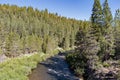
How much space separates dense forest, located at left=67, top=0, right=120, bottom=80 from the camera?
41.4m

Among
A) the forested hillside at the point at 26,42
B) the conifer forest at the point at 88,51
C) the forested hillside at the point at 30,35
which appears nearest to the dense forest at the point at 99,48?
the conifer forest at the point at 88,51

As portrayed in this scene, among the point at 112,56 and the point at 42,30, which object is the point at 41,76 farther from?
the point at 42,30

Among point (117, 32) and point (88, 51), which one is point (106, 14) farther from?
point (88, 51)

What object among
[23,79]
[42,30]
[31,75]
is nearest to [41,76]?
[31,75]

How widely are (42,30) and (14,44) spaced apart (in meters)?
50.1

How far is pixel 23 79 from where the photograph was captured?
118ft

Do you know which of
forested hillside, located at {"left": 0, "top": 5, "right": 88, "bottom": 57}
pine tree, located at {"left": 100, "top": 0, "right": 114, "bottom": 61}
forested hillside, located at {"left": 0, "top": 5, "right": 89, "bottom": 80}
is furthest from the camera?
forested hillside, located at {"left": 0, "top": 5, "right": 88, "bottom": 57}

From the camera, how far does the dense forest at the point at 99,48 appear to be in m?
41.4

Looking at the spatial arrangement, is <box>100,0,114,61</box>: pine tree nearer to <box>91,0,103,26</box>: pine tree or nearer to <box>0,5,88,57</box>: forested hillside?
<box>91,0,103,26</box>: pine tree

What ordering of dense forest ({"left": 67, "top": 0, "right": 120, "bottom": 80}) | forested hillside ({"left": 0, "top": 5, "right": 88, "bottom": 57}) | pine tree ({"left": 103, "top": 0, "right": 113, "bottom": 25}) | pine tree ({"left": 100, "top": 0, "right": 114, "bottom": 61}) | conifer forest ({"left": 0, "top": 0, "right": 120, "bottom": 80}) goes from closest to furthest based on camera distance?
conifer forest ({"left": 0, "top": 0, "right": 120, "bottom": 80}) → dense forest ({"left": 67, "top": 0, "right": 120, "bottom": 80}) → pine tree ({"left": 100, "top": 0, "right": 114, "bottom": 61}) → pine tree ({"left": 103, "top": 0, "right": 113, "bottom": 25}) → forested hillside ({"left": 0, "top": 5, "right": 88, "bottom": 57})

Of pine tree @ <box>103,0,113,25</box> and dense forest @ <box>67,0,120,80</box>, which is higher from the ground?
pine tree @ <box>103,0,113,25</box>

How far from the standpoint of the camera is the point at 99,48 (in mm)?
44875

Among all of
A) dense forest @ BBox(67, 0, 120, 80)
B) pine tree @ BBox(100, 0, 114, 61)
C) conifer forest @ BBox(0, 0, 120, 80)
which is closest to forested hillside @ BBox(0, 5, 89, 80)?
conifer forest @ BBox(0, 0, 120, 80)

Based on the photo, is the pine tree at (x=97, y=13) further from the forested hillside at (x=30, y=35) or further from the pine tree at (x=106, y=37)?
the forested hillside at (x=30, y=35)
